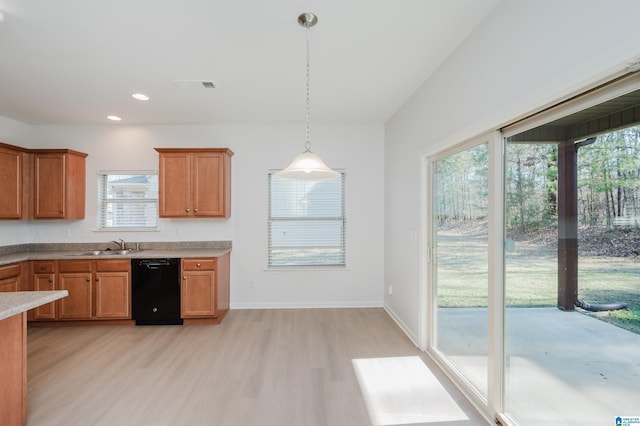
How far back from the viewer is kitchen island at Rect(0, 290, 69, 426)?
5.54ft

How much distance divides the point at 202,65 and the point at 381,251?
3359mm

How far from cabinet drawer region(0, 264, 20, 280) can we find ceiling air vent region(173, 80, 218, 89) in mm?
2961

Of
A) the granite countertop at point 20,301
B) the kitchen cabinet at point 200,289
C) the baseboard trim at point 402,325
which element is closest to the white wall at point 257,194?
the baseboard trim at point 402,325

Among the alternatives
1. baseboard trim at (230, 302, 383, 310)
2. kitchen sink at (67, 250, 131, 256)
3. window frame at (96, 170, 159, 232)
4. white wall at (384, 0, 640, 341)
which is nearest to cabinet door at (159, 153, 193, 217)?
window frame at (96, 170, 159, 232)

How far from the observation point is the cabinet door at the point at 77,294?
3598 mm

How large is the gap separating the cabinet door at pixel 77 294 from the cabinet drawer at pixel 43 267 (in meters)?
0.13

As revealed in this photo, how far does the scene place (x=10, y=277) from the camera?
10.9 feet

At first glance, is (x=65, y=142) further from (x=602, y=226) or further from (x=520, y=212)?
(x=602, y=226)

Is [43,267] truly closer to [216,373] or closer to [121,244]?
[121,244]

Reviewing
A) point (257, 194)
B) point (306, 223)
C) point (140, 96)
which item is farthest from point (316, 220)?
point (140, 96)

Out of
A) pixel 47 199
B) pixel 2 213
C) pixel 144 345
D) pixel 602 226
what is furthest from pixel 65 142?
pixel 602 226

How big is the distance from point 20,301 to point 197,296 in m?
2.05

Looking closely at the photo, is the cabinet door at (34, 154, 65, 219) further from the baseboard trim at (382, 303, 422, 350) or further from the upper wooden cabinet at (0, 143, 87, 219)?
the baseboard trim at (382, 303, 422, 350)

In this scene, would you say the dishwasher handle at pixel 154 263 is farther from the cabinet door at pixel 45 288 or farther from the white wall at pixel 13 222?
the white wall at pixel 13 222
